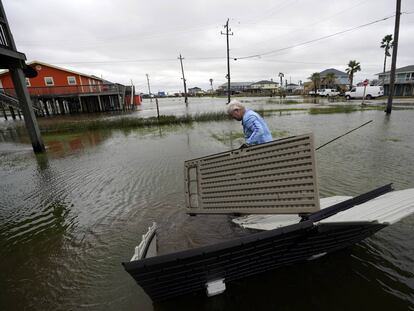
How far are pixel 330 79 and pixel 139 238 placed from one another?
211ft

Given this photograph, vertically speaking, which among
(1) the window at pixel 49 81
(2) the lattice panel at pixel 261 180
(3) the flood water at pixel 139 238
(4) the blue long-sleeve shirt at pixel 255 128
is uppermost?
(1) the window at pixel 49 81

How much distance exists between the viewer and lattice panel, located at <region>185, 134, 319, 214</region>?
192 cm

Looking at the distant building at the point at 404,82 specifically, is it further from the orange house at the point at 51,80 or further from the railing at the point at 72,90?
the orange house at the point at 51,80

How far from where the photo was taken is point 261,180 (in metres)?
2.24

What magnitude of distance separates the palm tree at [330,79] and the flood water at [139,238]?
5589 cm

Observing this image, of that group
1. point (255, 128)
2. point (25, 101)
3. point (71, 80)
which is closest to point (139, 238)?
point (255, 128)

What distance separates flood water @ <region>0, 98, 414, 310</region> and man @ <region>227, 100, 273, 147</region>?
1194 millimetres

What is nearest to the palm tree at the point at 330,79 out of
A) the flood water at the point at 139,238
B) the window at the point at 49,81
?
the flood water at the point at 139,238

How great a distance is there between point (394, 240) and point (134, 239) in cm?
352

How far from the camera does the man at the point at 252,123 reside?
9.48 feet

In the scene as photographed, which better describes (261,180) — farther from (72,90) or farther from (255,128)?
(72,90)

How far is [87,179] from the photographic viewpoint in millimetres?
6078

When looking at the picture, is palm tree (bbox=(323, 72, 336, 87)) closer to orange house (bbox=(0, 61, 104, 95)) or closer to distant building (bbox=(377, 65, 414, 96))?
distant building (bbox=(377, 65, 414, 96))

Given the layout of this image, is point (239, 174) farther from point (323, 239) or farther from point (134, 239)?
point (134, 239)
